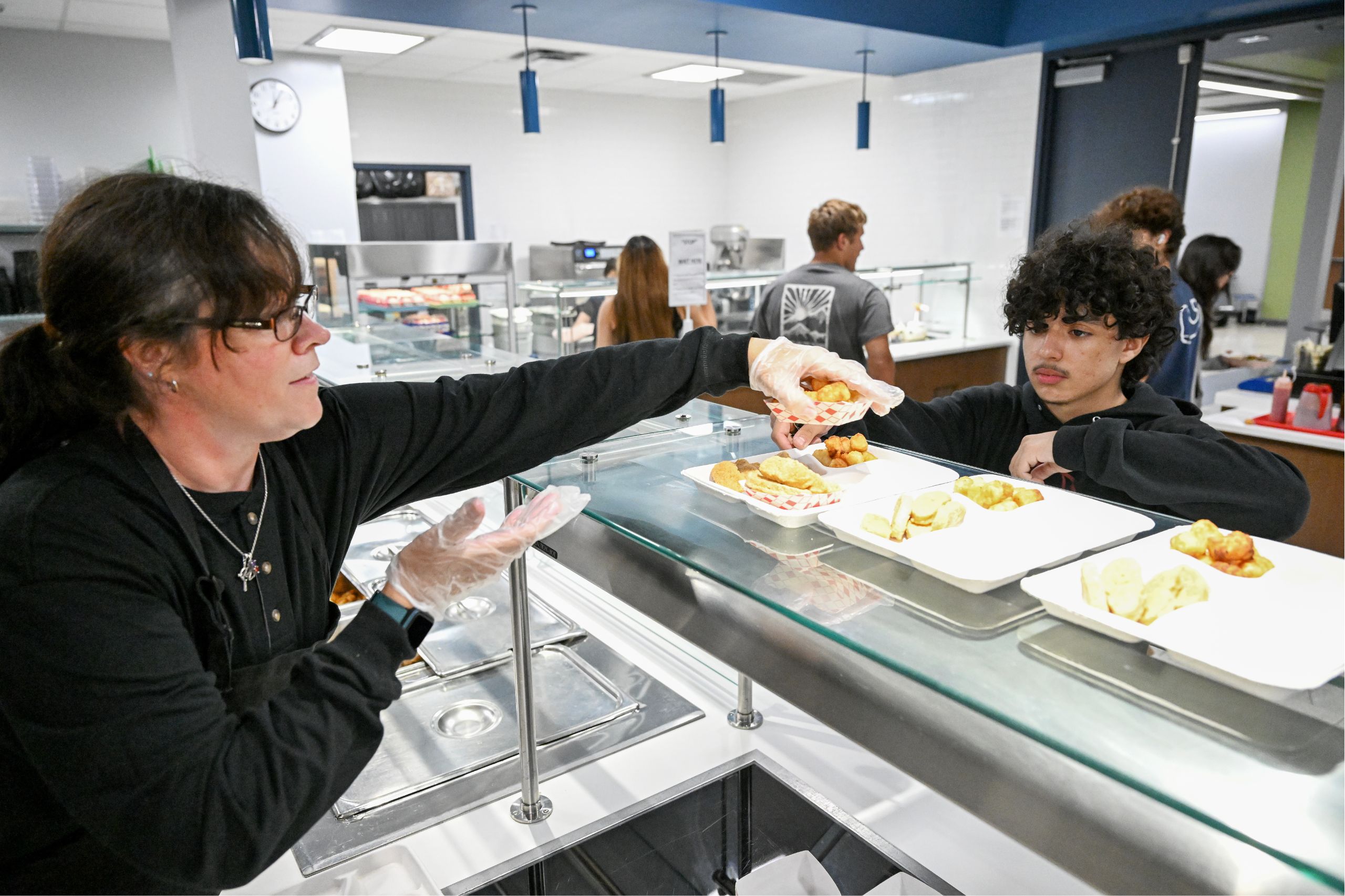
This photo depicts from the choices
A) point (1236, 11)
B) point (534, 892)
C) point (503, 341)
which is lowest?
point (534, 892)

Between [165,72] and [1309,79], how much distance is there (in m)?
11.0

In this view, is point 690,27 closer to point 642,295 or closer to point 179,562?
point 642,295

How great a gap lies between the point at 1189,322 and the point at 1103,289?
2.01 metres

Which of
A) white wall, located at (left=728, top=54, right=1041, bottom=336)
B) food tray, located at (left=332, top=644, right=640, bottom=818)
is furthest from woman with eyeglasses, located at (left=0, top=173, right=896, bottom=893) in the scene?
white wall, located at (left=728, top=54, right=1041, bottom=336)

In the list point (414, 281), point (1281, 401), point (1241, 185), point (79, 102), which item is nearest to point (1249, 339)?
point (1241, 185)

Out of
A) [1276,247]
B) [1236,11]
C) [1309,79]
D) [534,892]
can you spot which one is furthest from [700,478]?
[1276,247]

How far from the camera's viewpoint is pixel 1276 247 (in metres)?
12.0

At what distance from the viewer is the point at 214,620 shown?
1039 millimetres

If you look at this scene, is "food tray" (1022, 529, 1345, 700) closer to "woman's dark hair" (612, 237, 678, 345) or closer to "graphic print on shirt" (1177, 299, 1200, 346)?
"graphic print on shirt" (1177, 299, 1200, 346)

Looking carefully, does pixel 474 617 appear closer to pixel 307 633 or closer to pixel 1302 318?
pixel 307 633

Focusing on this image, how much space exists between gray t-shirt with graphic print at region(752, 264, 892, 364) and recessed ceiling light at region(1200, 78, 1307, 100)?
639 cm

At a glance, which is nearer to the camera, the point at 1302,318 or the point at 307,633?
the point at 307,633

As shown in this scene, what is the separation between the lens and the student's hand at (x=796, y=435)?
5.21ft

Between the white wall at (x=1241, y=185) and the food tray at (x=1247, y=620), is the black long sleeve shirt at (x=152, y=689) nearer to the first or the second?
the food tray at (x=1247, y=620)
